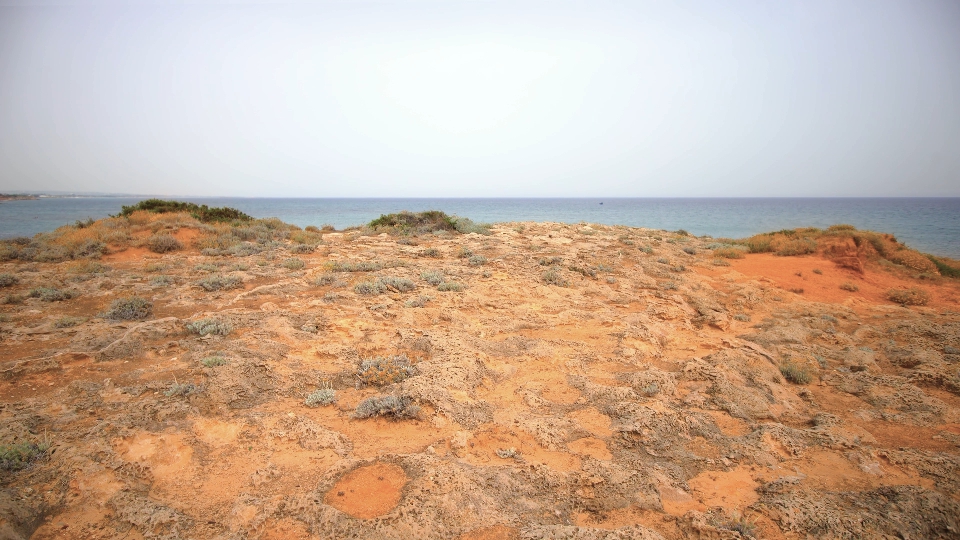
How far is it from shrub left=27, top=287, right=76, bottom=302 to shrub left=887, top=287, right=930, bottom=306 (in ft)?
61.2

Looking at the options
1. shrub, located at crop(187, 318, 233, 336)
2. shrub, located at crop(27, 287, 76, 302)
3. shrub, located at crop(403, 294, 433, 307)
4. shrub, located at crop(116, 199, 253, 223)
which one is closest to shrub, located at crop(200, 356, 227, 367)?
shrub, located at crop(187, 318, 233, 336)

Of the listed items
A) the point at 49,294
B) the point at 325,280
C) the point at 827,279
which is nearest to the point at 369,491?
the point at 325,280

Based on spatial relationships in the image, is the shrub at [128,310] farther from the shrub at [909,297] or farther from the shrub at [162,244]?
the shrub at [909,297]

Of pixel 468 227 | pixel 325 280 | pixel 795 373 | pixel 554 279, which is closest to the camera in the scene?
pixel 795 373

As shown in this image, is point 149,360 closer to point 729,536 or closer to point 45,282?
point 45,282

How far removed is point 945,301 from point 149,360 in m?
17.3

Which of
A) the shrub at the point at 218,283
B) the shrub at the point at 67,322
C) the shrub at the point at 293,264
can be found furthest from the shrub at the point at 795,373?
the shrub at the point at 67,322

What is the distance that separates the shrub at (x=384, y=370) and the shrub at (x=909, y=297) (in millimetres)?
12685

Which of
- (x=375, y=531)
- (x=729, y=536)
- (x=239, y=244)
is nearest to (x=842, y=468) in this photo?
(x=729, y=536)

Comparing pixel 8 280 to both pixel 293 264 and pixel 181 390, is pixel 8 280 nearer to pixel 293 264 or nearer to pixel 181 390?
pixel 293 264

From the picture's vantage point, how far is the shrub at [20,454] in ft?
11.1

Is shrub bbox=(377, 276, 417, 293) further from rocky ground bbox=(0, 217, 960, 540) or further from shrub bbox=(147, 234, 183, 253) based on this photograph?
shrub bbox=(147, 234, 183, 253)

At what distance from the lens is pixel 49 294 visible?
7.36 m

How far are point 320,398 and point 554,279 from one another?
615 cm
